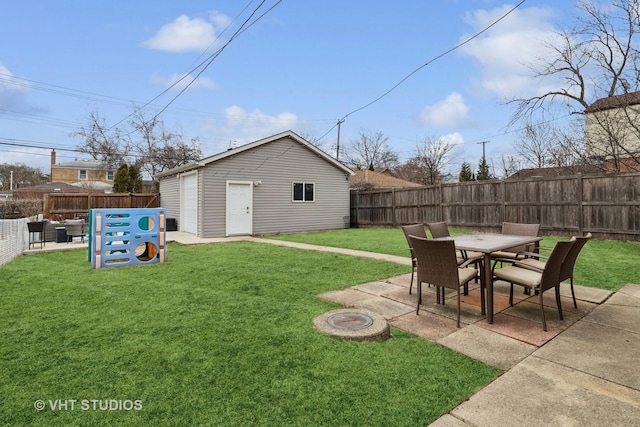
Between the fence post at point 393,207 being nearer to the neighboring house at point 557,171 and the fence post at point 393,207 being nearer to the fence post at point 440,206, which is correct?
the fence post at point 440,206

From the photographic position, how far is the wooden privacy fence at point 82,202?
14352 millimetres

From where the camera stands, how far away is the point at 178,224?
14656 millimetres

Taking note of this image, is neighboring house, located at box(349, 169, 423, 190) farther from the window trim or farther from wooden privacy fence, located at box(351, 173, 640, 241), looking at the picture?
the window trim

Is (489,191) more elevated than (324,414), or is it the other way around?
(489,191)

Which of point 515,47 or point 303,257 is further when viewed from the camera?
point 515,47

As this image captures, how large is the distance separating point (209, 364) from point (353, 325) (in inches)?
54.4

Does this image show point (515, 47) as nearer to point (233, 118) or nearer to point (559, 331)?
point (559, 331)

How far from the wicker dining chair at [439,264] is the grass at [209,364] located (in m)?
0.74

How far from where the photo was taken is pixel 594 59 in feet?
41.4

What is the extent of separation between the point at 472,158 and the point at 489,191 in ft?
87.8

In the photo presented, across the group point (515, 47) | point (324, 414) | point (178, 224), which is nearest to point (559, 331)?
point (324, 414)

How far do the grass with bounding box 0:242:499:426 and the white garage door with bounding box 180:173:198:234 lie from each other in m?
7.96

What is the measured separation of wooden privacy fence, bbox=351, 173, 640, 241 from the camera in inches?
362

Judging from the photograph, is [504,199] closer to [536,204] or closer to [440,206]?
[536,204]
